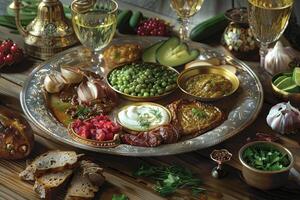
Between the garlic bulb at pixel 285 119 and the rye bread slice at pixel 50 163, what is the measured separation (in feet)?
1.43

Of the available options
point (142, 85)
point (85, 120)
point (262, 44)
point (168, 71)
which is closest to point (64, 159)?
point (85, 120)

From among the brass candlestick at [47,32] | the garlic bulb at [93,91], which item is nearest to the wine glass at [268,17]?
the garlic bulb at [93,91]

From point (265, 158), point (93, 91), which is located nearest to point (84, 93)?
point (93, 91)

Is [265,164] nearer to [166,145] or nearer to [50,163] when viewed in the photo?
[166,145]

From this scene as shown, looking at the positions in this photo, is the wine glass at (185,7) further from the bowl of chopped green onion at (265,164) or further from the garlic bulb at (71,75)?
the bowl of chopped green onion at (265,164)

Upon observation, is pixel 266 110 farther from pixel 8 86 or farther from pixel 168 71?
pixel 8 86

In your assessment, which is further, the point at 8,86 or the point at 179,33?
the point at 179,33

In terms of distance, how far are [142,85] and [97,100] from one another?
0.12 metres

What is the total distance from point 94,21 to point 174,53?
8.8 inches

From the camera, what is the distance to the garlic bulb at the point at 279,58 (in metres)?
1.50

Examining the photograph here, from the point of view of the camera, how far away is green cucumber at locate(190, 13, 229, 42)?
5.52 feet

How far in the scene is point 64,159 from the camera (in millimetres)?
1199

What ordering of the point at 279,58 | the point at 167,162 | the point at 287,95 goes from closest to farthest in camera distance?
1. the point at 167,162
2. the point at 287,95
3. the point at 279,58

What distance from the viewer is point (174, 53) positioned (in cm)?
158
